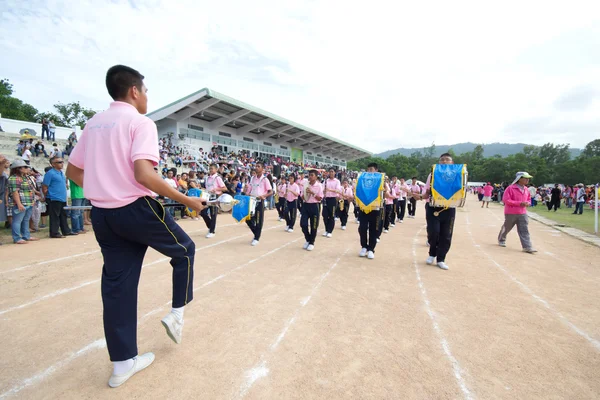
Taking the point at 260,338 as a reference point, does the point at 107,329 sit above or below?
above

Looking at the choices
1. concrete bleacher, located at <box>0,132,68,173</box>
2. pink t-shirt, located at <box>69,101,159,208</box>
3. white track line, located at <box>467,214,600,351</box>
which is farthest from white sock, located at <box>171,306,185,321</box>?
concrete bleacher, located at <box>0,132,68,173</box>

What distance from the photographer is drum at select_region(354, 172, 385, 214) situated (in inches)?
241

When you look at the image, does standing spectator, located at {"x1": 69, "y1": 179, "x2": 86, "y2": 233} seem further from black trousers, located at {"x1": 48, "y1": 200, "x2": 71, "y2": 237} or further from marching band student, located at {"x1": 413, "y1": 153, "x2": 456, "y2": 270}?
marching band student, located at {"x1": 413, "y1": 153, "x2": 456, "y2": 270}

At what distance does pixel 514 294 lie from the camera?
4.45m

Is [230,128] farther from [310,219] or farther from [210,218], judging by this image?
[310,219]

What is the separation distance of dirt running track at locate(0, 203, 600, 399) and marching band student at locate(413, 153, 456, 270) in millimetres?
475

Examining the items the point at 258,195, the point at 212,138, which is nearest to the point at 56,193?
the point at 258,195

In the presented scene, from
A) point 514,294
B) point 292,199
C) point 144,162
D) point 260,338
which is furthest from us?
point 292,199

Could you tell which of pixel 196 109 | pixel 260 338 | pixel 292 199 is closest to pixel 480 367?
pixel 260 338

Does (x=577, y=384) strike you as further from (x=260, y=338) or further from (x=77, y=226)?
(x=77, y=226)

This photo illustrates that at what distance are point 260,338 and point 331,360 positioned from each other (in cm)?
76

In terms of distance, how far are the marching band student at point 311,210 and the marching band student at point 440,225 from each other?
8.57 ft

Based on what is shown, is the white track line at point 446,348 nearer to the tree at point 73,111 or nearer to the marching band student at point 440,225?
the marching band student at point 440,225

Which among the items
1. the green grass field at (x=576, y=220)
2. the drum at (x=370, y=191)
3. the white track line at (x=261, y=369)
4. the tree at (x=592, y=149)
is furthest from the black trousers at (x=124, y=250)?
the tree at (x=592, y=149)
